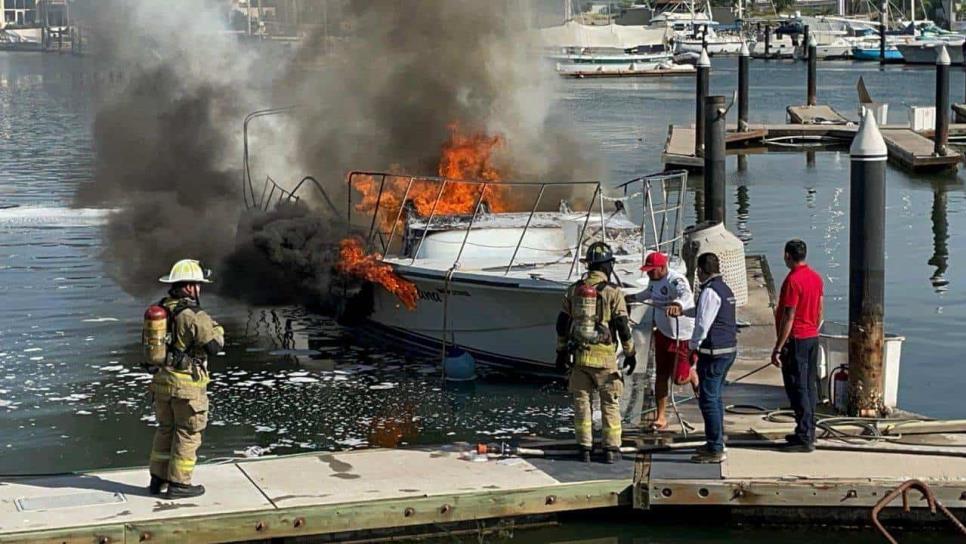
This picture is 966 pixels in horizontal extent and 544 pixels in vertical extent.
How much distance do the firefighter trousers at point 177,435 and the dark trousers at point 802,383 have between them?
16.7ft

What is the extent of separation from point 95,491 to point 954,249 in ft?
72.9

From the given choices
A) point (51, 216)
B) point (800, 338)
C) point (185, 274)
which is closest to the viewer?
point (185, 274)

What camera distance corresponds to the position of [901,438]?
40.4 feet

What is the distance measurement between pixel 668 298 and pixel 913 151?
31279 mm

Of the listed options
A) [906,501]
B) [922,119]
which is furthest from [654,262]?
[922,119]

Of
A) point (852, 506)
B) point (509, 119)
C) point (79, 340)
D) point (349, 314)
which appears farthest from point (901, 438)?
point (509, 119)

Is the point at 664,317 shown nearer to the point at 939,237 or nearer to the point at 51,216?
the point at 939,237

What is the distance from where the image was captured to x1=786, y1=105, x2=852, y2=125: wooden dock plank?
52562 mm

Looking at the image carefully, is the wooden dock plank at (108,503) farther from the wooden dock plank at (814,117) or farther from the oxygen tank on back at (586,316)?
the wooden dock plank at (814,117)

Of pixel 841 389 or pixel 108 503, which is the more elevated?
pixel 841 389

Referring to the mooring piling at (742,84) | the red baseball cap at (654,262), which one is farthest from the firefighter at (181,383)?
the mooring piling at (742,84)

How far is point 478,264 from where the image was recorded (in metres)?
18.8

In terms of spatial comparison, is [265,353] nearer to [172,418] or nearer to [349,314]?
[349,314]

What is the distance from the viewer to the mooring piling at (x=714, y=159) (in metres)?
24.2
